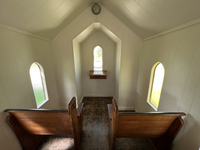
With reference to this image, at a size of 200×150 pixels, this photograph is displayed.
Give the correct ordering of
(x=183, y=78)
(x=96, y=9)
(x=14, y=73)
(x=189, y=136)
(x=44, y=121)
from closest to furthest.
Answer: (x=189, y=136), (x=183, y=78), (x=44, y=121), (x=14, y=73), (x=96, y=9)

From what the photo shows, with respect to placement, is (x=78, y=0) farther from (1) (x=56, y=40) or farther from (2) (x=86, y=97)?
(2) (x=86, y=97)

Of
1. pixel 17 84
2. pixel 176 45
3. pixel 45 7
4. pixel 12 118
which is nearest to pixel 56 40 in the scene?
pixel 45 7

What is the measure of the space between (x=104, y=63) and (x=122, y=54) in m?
1.22

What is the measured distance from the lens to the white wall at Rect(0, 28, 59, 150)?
1373 mm

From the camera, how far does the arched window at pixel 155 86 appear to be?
2.08 meters

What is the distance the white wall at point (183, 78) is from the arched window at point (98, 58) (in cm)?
228

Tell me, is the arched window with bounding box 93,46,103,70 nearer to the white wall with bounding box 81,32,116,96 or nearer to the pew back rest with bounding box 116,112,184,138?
the white wall with bounding box 81,32,116,96

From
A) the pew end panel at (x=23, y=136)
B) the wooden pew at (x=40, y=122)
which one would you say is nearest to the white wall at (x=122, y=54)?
the pew end panel at (x=23, y=136)

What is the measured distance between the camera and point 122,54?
281 centimetres

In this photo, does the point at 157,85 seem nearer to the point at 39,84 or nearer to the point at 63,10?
the point at 63,10

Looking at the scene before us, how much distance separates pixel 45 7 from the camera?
5.15ft

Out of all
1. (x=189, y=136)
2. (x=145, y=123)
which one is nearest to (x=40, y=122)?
(x=145, y=123)

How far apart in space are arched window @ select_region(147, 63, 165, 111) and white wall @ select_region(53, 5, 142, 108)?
71 centimetres

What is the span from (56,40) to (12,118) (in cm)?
225
